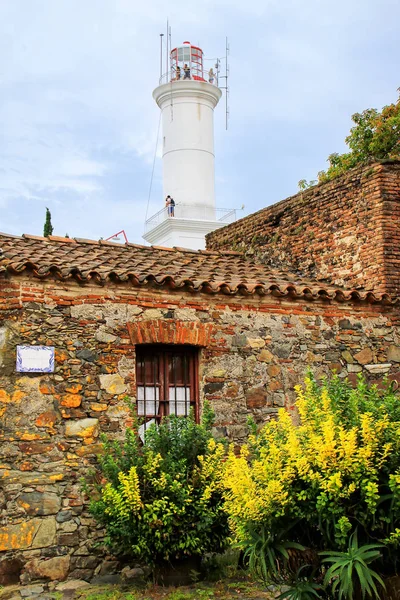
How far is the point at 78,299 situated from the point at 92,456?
6.11 ft

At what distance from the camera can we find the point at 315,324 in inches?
436

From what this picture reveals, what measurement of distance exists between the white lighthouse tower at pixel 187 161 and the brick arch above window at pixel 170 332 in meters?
20.2

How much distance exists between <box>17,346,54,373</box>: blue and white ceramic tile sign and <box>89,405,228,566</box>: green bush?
1.27m

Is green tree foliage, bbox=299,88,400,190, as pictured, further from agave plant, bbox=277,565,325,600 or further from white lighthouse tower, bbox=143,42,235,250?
agave plant, bbox=277,565,325,600

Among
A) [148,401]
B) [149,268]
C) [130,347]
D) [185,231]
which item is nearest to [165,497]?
[148,401]

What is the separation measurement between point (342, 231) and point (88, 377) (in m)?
5.43

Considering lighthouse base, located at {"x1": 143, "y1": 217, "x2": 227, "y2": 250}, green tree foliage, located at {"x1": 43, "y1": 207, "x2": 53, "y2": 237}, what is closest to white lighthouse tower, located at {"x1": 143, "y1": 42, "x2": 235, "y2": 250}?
lighthouse base, located at {"x1": 143, "y1": 217, "x2": 227, "y2": 250}

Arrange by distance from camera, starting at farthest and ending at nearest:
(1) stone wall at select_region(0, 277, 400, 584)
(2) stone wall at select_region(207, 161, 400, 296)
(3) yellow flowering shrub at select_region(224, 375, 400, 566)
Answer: (2) stone wall at select_region(207, 161, 400, 296)
(1) stone wall at select_region(0, 277, 400, 584)
(3) yellow flowering shrub at select_region(224, 375, 400, 566)

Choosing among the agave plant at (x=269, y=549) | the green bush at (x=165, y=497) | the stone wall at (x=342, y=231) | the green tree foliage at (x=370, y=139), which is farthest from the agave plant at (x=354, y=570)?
the green tree foliage at (x=370, y=139)

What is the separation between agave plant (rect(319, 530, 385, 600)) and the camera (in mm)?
5484

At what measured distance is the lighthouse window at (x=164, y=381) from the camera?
10031 mm

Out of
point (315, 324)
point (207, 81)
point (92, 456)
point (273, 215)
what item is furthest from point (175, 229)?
point (92, 456)

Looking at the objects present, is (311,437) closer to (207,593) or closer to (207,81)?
(207,593)

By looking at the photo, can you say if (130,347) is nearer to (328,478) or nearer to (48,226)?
(328,478)
